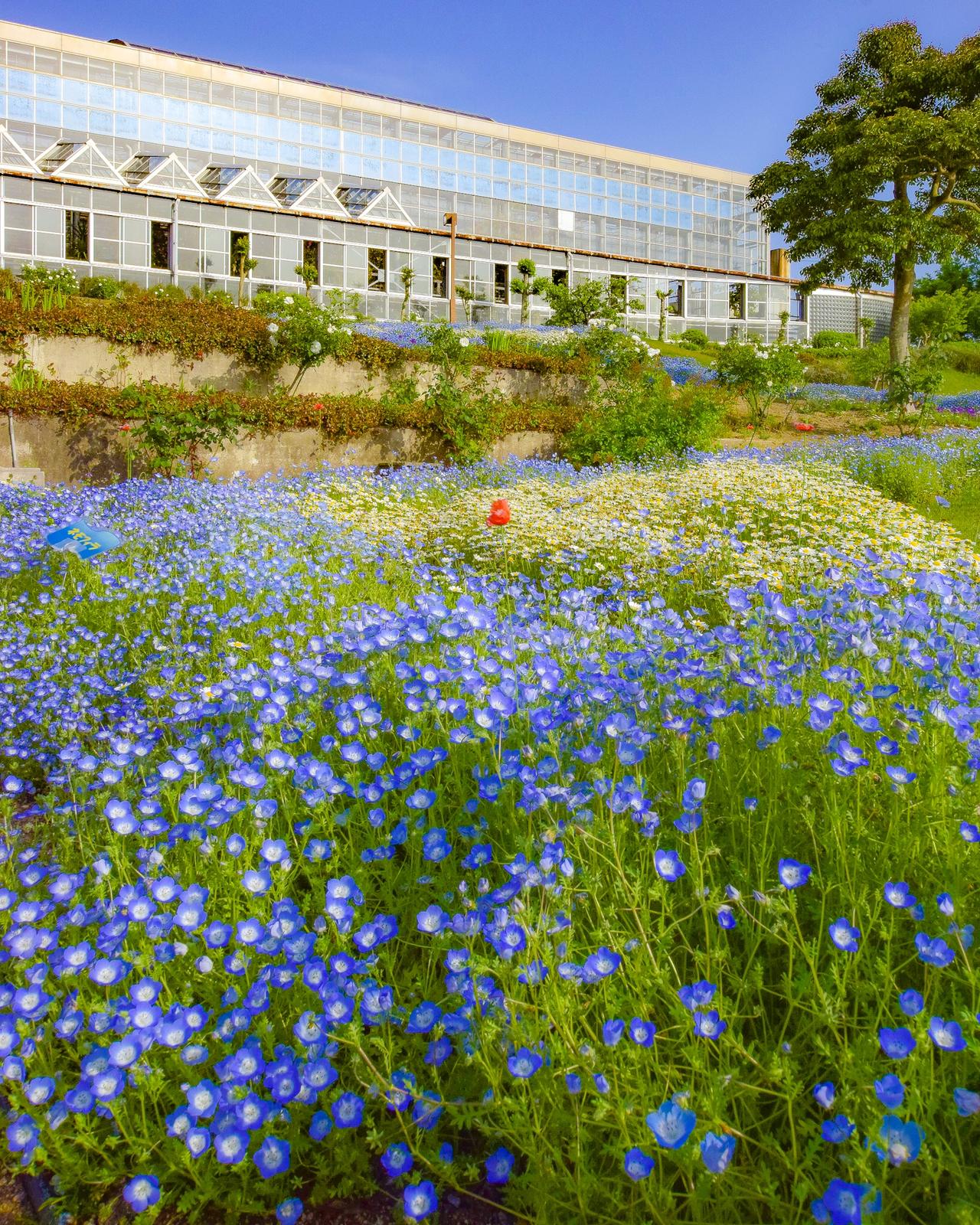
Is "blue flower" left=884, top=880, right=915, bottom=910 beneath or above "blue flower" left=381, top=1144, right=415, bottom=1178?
above

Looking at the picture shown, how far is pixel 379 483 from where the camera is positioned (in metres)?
8.84

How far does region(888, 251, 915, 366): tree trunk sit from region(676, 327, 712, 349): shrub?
35.0ft

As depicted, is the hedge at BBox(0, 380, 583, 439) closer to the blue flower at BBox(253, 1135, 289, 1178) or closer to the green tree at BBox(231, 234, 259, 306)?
the blue flower at BBox(253, 1135, 289, 1178)

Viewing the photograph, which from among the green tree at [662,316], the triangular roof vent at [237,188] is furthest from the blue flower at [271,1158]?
the green tree at [662,316]

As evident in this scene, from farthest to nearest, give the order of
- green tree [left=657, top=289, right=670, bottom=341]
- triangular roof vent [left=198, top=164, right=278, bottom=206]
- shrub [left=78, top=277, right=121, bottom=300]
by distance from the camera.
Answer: green tree [left=657, top=289, right=670, bottom=341] → triangular roof vent [left=198, top=164, right=278, bottom=206] → shrub [left=78, top=277, right=121, bottom=300]

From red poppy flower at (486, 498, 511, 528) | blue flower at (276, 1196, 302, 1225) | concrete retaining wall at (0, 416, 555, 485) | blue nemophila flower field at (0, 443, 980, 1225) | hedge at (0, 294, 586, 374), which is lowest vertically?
blue flower at (276, 1196, 302, 1225)

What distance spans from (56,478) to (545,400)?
6.93 meters

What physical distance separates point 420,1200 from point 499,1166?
0.45 feet

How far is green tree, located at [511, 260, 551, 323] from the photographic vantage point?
89.6 ft

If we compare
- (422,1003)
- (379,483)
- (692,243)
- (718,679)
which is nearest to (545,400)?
(379,483)

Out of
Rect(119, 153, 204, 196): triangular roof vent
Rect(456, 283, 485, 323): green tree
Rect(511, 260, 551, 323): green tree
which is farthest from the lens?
Rect(456, 283, 485, 323): green tree

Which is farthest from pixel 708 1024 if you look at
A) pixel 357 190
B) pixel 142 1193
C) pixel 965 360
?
pixel 965 360

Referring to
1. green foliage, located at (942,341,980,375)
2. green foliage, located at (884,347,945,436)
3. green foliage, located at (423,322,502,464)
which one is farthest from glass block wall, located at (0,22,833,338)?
green foliage, located at (884,347,945,436)

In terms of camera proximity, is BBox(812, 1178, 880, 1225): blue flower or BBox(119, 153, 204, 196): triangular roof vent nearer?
BBox(812, 1178, 880, 1225): blue flower
